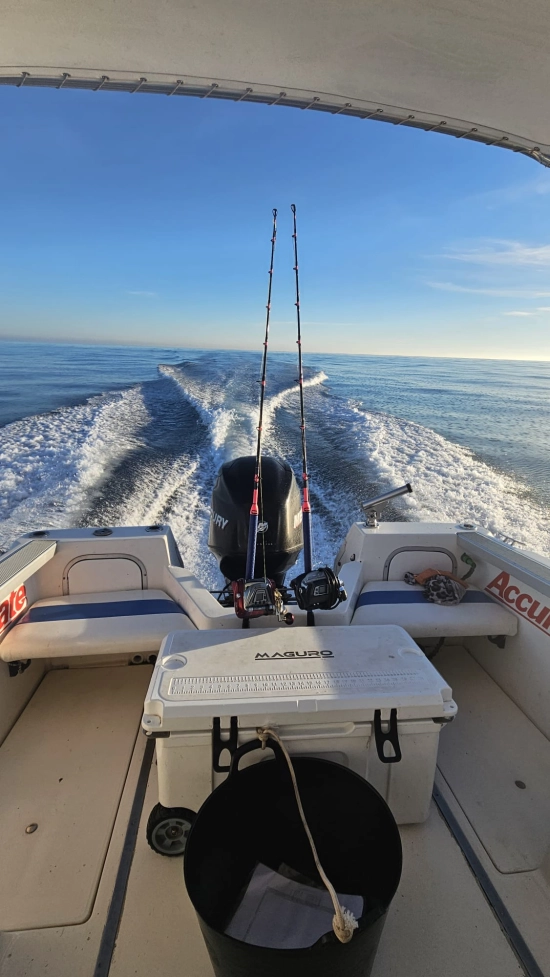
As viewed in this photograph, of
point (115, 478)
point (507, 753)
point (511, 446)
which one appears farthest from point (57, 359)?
point (507, 753)

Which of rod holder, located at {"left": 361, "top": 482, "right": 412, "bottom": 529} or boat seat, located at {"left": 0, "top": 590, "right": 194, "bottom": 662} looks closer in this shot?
boat seat, located at {"left": 0, "top": 590, "right": 194, "bottom": 662}

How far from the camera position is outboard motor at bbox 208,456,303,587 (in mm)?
2320

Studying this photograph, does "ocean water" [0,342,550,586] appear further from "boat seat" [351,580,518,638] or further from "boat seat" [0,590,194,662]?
"boat seat" [351,580,518,638]

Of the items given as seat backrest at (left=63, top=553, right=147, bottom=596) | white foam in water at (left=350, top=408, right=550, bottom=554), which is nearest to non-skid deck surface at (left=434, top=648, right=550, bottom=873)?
seat backrest at (left=63, top=553, right=147, bottom=596)

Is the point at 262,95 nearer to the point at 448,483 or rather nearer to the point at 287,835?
the point at 287,835

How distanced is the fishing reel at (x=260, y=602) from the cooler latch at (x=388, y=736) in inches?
17.2

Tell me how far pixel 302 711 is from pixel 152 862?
64 centimetres

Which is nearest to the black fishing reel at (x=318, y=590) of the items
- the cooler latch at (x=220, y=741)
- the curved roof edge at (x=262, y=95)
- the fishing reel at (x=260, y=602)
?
the fishing reel at (x=260, y=602)

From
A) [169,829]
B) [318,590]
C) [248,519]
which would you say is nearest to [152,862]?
[169,829]

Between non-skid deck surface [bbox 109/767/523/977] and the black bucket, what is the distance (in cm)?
17

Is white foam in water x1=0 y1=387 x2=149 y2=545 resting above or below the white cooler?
below

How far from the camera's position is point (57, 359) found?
59.8ft

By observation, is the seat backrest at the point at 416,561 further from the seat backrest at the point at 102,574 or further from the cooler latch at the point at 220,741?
the cooler latch at the point at 220,741

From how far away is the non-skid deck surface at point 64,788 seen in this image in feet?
3.77
